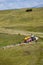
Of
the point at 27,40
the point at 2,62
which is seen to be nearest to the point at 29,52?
the point at 2,62

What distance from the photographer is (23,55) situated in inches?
1944

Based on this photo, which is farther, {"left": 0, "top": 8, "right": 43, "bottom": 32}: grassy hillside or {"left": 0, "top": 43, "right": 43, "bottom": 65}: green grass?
{"left": 0, "top": 8, "right": 43, "bottom": 32}: grassy hillside

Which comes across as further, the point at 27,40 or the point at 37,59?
the point at 27,40

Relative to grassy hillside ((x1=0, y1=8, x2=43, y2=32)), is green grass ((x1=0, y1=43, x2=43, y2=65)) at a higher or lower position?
lower

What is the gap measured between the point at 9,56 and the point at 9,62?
378 centimetres

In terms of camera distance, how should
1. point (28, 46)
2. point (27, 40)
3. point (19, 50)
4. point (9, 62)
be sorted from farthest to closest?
point (27, 40) → point (28, 46) → point (19, 50) → point (9, 62)

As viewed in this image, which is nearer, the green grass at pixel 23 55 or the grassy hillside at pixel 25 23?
Result: the green grass at pixel 23 55

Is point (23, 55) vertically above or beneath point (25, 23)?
beneath

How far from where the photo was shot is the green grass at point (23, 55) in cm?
4509

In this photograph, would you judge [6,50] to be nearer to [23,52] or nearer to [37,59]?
[23,52]

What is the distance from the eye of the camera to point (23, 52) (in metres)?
51.4

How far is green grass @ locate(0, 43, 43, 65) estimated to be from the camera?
1775 inches

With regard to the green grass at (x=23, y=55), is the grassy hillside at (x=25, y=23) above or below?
above

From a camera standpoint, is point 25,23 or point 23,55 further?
point 25,23
